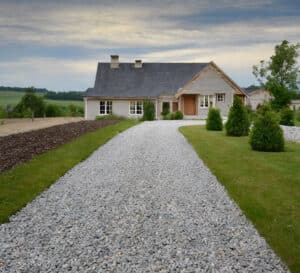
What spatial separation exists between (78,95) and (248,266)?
330 feet

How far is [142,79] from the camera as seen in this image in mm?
53188

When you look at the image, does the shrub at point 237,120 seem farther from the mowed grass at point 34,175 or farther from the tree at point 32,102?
the tree at point 32,102

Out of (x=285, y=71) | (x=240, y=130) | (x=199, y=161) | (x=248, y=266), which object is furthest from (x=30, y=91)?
(x=248, y=266)

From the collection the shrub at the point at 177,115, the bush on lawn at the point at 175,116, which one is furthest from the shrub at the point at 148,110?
the shrub at the point at 177,115

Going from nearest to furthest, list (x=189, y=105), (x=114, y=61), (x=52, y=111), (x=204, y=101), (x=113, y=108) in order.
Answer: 1. (x=204, y=101)
2. (x=113, y=108)
3. (x=189, y=105)
4. (x=114, y=61)
5. (x=52, y=111)

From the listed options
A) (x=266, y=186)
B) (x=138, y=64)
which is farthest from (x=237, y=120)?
(x=138, y=64)

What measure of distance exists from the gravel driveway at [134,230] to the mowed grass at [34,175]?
0.27 metres

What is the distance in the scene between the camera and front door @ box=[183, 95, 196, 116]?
5156 cm

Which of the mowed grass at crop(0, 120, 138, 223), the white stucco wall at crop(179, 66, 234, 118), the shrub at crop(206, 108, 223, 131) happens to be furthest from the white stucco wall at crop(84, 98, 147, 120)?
the mowed grass at crop(0, 120, 138, 223)

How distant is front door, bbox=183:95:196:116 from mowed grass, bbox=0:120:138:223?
3286cm

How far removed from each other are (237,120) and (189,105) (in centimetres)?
2599

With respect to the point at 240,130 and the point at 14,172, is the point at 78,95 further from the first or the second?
the point at 14,172

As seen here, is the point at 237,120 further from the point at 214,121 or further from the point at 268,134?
the point at 268,134

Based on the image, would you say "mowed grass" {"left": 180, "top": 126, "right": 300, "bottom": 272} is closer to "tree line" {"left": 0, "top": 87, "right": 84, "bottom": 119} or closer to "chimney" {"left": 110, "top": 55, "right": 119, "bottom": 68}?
"chimney" {"left": 110, "top": 55, "right": 119, "bottom": 68}
